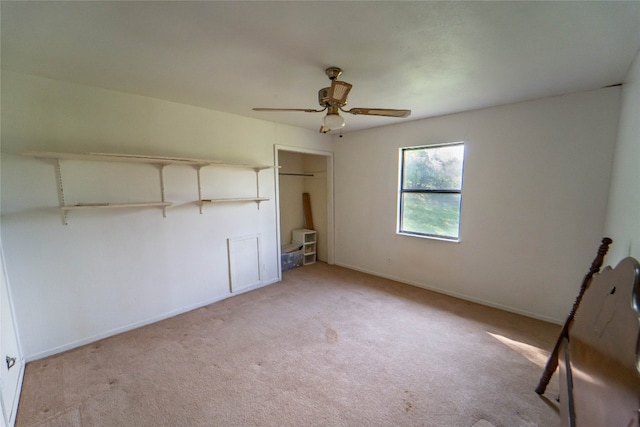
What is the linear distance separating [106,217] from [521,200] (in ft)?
14.9

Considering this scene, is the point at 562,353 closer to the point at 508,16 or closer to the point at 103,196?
the point at 508,16

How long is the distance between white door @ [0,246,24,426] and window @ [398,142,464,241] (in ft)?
14.0

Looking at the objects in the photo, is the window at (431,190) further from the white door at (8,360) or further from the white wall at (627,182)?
the white door at (8,360)

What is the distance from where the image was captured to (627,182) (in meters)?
1.85

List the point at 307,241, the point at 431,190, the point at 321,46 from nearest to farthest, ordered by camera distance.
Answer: the point at 321,46
the point at 431,190
the point at 307,241

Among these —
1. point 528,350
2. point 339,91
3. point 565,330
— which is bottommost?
point 528,350

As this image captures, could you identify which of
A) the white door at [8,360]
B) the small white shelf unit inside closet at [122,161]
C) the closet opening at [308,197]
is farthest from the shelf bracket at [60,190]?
the closet opening at [308,197]

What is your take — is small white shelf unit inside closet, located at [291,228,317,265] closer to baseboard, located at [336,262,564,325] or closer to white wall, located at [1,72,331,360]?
baseboard, located at [336,262,564,325]

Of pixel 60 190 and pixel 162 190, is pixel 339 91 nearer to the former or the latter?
pixel 162 190

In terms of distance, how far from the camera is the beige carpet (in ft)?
5.64

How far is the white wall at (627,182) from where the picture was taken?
5.32 ft

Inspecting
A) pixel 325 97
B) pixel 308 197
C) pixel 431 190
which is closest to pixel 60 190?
pixel 325 97

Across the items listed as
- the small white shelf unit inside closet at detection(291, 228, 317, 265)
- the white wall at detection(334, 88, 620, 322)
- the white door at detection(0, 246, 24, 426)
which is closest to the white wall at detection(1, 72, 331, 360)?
the white door at detection(0, 246, 24, 426)

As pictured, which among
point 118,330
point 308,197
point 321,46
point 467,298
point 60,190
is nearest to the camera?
point 321,46
